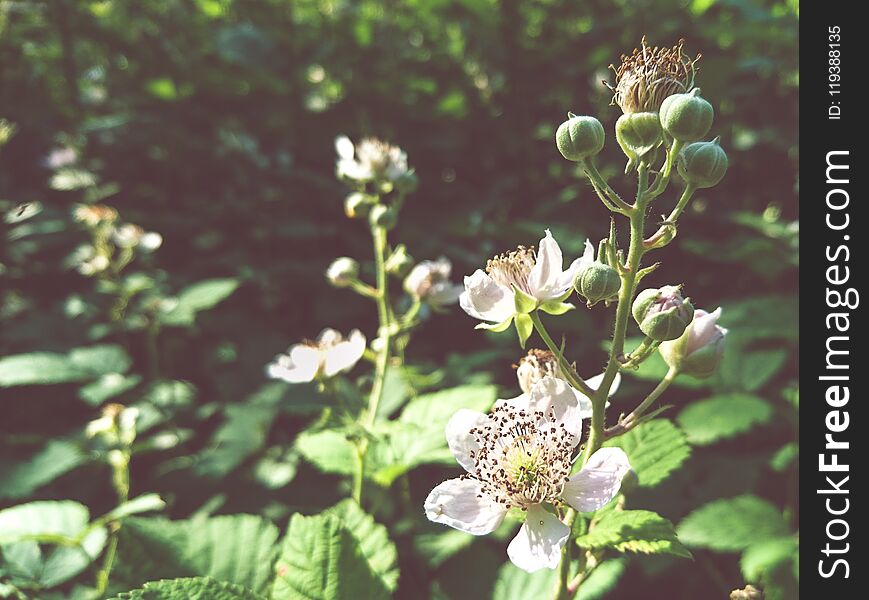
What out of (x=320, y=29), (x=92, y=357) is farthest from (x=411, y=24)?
(x=92, y=357)

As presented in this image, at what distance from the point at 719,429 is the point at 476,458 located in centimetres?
108

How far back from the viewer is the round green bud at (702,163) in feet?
3.22

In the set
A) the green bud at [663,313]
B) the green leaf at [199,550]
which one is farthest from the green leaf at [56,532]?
the green bud at [663,313]

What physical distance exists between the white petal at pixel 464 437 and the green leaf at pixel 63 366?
1878 millimetres

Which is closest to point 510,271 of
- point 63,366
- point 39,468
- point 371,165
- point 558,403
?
point 558,403

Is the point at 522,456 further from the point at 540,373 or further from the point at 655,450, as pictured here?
the point at 655,450

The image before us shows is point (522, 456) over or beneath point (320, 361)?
beneath

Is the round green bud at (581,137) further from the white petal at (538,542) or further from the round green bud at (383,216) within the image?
the round green bud at (383,216)

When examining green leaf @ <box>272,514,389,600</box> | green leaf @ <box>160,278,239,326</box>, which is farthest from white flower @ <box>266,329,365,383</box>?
green leaf @ <box>160,278,239,326</box>

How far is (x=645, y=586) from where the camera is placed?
1.93 meters

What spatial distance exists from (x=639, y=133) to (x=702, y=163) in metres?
0.10

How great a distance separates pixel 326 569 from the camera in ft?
Result: 3.74

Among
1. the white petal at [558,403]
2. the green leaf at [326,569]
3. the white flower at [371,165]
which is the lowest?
the green leaf at [326,569]
